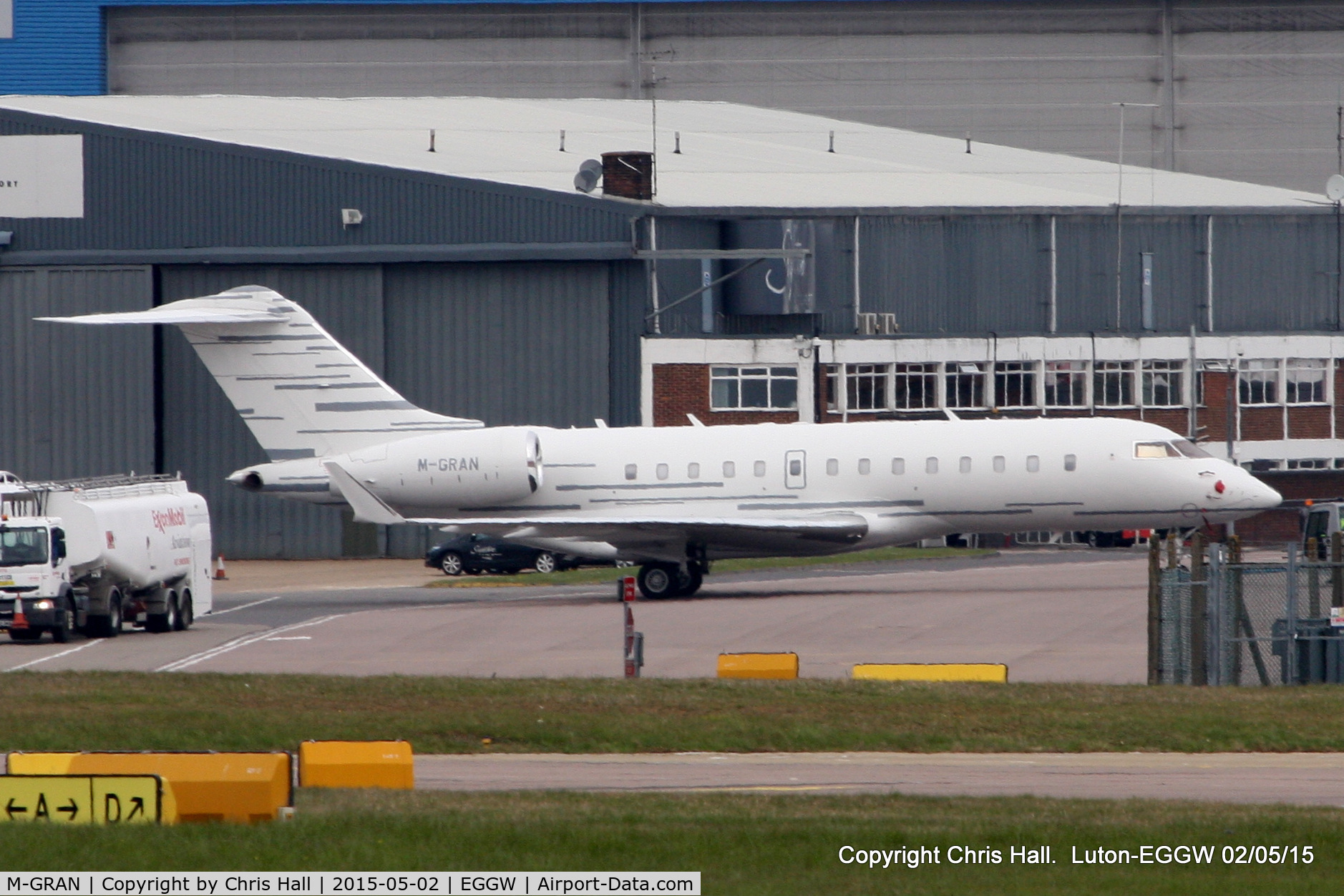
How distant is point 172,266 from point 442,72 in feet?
117

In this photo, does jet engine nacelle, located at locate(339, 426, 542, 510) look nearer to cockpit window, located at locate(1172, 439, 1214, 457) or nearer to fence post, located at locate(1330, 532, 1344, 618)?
cockpit window, located at locate(1172, 439, 1214, 457)

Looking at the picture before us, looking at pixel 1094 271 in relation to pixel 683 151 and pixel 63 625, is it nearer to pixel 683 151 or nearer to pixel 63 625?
pixel 683 151

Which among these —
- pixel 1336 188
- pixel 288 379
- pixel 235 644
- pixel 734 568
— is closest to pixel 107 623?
pixel 235 644

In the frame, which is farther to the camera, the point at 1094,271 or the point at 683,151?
the point at 683,151

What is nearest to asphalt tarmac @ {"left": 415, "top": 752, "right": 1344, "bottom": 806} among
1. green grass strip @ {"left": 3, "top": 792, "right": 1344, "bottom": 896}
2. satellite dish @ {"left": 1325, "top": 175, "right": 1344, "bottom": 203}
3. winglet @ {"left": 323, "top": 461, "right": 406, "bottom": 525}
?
green grass strip @ {"left": 3, "top": 792, "right": 1344, "bottom": 896}

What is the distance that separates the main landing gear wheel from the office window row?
1873cm

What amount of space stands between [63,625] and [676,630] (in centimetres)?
994

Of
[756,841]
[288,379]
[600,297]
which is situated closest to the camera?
[756,841]

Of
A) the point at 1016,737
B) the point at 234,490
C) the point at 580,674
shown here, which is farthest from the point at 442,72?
the point at 1016,737

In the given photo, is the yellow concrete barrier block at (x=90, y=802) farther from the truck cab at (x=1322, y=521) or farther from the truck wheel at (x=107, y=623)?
the truck cab at (x=1322, y=521)

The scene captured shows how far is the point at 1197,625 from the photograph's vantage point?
2188 centimetres

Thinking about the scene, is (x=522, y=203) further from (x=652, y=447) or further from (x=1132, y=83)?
(x=1132, y=83)

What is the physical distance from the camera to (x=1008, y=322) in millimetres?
57125

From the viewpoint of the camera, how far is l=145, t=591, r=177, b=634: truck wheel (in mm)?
31812
